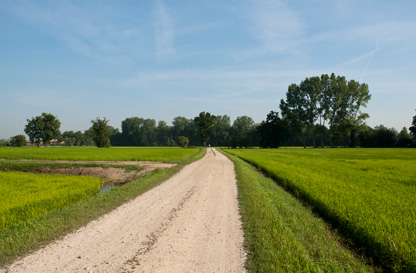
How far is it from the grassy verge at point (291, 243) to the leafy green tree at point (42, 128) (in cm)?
12770

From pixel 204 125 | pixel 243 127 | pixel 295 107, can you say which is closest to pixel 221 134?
pixel 243 127

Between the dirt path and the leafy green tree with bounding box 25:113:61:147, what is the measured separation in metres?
125

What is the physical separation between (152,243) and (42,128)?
422 ft

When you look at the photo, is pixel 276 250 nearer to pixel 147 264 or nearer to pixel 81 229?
pixel 147 264

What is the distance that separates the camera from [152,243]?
5.34 meters

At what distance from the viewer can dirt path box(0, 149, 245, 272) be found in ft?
14.1

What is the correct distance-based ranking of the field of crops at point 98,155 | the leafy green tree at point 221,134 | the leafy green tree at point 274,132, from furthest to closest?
the leafy green tree at point 221,134, the leafy green tree at point 274,132, the field of crops at point 98,155

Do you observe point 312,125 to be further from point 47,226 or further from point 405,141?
point 47,226

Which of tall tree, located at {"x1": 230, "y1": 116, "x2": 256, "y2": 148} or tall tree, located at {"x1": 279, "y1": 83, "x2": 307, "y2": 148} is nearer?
tall tree, located at {"x1": 279, "y1": 83, "x2": 307, "y2": 148}

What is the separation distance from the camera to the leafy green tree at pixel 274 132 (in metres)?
95.3

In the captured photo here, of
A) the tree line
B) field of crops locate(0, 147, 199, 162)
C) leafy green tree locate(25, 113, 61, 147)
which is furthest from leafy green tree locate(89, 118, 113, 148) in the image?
field of crops locate(0, 147, 199, 162)

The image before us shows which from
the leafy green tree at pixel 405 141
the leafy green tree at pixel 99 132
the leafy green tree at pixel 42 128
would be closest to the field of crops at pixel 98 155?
the leafy green tree at pixel 99 132

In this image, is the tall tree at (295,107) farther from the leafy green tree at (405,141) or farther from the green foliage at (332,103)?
the leafy green tree at (405,141)

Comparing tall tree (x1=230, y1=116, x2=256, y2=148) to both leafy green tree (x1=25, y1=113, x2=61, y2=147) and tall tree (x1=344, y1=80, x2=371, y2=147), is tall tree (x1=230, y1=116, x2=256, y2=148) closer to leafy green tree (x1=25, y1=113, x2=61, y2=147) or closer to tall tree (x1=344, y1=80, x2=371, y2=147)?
tall tree (x1=344, y1=80, x2=371, y2=147)
